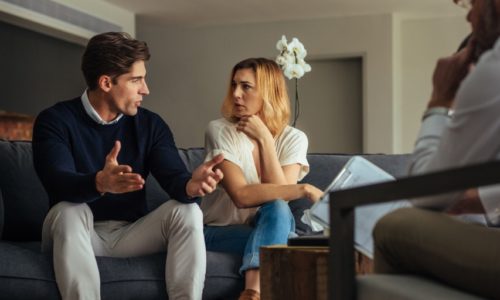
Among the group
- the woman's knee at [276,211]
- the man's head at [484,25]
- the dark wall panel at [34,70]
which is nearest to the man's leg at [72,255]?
the woman's knee at [276,211]

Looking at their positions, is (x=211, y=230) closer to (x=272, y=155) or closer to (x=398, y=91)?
(x=272, y=155)

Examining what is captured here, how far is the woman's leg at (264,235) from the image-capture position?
10.6 feet

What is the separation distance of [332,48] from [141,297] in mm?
7141

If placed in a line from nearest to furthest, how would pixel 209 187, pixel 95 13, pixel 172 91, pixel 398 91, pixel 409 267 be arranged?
pixel 409 267 → pixel 209 187 → pixel 95 13 → pixel 398 91 → pixel 172 91

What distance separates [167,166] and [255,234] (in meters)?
0.40

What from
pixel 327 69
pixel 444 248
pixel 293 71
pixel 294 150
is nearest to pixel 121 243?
pixel 294 150

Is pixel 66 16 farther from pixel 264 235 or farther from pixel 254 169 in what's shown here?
pixel 264 235

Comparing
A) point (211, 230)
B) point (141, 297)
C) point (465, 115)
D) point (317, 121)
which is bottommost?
point (141, 297)

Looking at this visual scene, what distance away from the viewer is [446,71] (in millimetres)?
1447

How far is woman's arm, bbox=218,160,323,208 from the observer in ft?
11.3

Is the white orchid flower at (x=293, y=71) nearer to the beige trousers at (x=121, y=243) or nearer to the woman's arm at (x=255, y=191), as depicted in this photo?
the woman's arm at (x=255, y=191)

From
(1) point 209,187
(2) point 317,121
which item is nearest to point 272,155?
(1) point 209,187

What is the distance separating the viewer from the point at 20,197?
3590 mm

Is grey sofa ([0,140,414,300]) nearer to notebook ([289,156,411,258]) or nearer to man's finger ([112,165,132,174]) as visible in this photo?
man's finger ([112,165,132,174])
